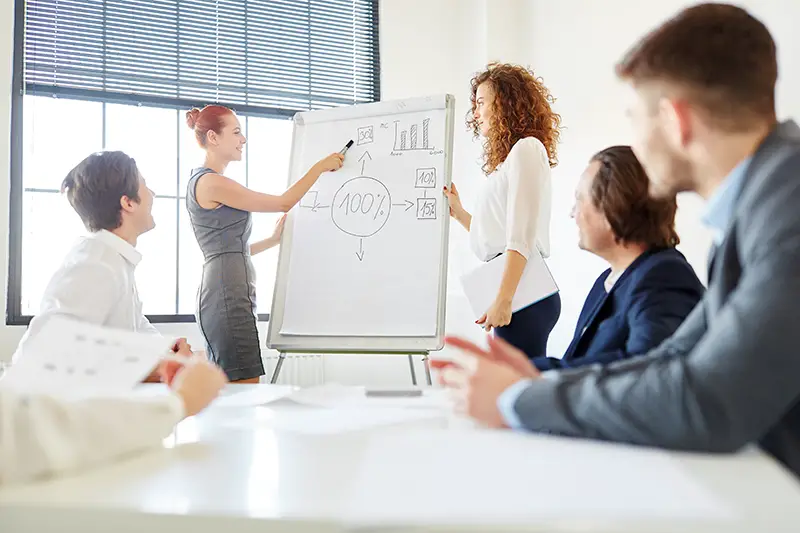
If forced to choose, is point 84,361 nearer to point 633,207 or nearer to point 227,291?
point 633,207

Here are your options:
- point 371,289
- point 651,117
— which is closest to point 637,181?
point 651,117

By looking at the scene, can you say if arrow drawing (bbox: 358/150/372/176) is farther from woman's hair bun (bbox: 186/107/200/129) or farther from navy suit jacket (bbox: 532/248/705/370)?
navy suit jacket (bbox: 532/248/705/370)

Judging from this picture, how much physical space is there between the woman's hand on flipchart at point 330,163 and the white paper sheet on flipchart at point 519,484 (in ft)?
6.23

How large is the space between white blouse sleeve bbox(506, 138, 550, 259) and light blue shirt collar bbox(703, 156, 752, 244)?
1.32 meters

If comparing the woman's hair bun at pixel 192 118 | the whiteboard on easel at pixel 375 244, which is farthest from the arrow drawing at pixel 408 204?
the woman's hair bun at pixel 192 118

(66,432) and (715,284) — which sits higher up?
(715,284)

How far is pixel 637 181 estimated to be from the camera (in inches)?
53.6

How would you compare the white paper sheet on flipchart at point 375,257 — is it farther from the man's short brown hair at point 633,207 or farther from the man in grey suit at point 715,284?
the man in grey suit at point 715,284

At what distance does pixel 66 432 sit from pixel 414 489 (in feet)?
1.27

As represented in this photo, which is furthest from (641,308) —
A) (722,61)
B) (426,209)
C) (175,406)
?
(426,209)

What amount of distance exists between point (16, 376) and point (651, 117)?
87cm

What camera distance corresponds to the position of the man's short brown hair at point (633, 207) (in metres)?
1.34

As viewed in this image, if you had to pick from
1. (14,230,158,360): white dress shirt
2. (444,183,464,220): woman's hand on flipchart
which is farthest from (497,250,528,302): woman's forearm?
(14,230,158,360): white dress shirt

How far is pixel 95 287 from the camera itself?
1.81 m
